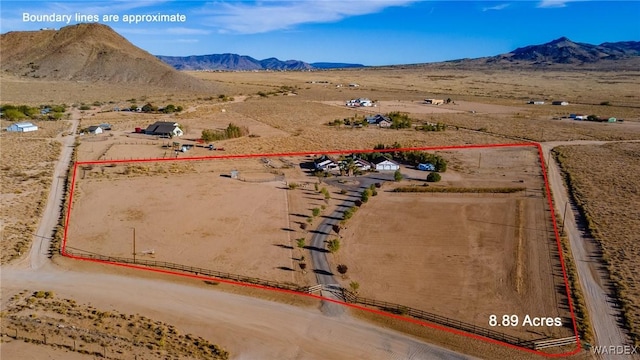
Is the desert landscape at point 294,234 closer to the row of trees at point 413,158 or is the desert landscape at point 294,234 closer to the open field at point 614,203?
the open field at point 614,203

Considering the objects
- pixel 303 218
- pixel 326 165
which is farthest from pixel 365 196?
pixel 326 165

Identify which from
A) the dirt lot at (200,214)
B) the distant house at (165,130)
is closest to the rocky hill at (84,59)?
the distant house at (165,130)

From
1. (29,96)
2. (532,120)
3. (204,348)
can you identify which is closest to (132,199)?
(204,348)

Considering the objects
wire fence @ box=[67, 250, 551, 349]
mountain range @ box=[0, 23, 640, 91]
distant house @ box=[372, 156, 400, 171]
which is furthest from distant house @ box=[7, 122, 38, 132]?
mountain range @ box=[0, 23, 640, 91]

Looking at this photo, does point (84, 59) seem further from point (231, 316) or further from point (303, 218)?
point (231, 316)

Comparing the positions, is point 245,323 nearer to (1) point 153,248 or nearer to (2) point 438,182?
(1) point 153,248

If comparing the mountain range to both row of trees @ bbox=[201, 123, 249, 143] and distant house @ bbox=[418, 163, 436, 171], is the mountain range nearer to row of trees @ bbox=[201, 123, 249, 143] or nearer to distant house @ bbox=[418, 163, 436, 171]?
row of trees @ bbox=[201, 123, 249, 143]
